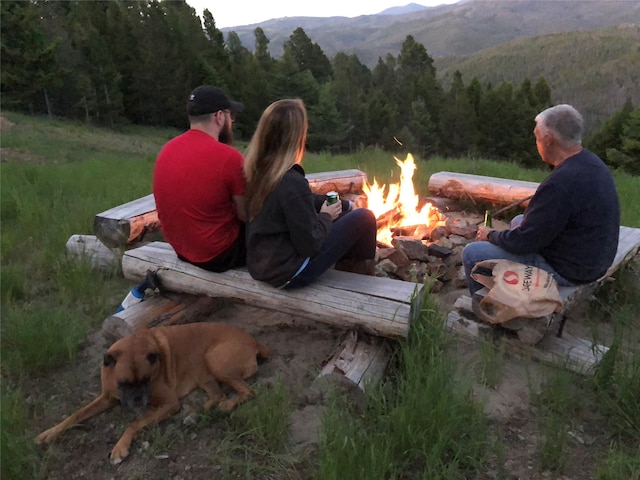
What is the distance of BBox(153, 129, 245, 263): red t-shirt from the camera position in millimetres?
3361

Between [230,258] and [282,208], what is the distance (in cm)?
79

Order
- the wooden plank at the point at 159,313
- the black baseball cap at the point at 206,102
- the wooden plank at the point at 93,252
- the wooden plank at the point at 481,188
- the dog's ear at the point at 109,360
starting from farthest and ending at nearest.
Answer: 1. the wooden plank at the point at 481,188
2. the wooden plank at the point at 93,252
3. the wooden plank at the point at 159,313
4. the black baseball cap at the point at 206,102
5. the dog's ear at the point at 109,360

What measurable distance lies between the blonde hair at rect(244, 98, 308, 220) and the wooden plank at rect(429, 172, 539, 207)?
3910 millimetres

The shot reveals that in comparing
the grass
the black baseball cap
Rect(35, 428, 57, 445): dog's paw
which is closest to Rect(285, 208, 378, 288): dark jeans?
the grass

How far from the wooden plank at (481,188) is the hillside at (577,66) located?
80.5 meters

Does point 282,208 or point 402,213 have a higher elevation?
point 282,208

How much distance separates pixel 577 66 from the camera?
11019cm

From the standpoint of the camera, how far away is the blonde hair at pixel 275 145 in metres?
3.12

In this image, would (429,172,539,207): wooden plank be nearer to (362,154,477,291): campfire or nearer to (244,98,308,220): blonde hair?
(362,154,477,291): campfire

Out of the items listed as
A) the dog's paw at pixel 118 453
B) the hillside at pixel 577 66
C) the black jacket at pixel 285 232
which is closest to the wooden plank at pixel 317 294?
the black jacket at pixel 285 232

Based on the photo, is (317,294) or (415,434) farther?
(317,294)

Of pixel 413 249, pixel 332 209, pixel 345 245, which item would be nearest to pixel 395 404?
pixel 345 245

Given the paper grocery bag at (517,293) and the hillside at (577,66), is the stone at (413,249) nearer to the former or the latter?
the paper grocery bag at (517,293)

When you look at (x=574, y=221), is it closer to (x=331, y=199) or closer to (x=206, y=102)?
(x=331, y=199)
